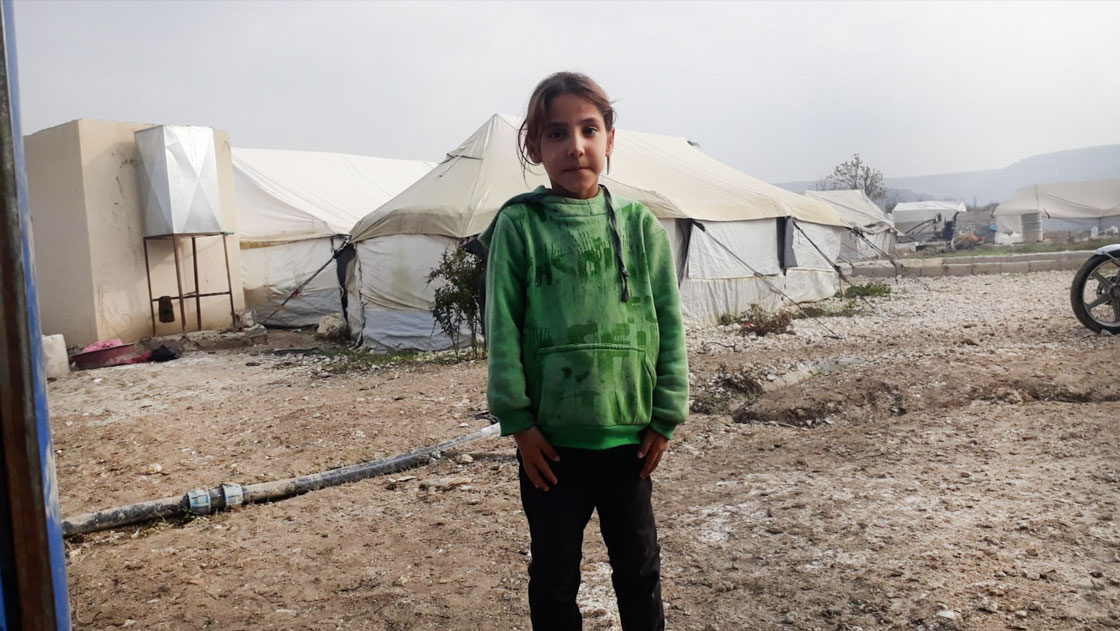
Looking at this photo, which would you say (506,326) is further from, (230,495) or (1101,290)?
(1101,290)

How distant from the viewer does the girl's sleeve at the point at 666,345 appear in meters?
1.64

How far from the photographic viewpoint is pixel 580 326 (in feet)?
5.21

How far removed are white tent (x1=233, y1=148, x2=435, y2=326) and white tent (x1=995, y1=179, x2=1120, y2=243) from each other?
34.8 m

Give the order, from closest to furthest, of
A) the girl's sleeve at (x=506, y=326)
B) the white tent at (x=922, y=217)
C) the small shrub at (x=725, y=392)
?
the girl's sleeve at (x=506, y=326)
the small shrub at (x=725, y=392)
the white tent at (x=922, y=217)

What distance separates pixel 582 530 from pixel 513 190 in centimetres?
893

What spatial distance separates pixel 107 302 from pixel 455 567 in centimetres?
1075

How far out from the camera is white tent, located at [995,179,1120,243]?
4056 centimetres

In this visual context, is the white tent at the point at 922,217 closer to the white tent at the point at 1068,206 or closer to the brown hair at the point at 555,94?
the white tent at the point at 1068,206

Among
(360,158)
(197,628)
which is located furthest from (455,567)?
(360,158)

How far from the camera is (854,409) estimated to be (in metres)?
A: 4.68

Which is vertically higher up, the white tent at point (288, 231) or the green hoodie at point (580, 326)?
the white tent at point (288, 231)

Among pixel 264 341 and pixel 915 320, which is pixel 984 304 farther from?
pixel 264 341

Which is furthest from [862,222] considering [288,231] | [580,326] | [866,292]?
[580,326]

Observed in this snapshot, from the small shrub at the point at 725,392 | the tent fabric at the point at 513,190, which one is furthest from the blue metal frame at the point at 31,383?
the tent fabric at the point at 513,190
